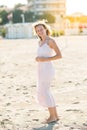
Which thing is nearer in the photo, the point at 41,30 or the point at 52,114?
the point at 41,30

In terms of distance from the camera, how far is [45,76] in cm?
655

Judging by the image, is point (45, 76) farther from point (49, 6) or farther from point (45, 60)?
point (49, 6)

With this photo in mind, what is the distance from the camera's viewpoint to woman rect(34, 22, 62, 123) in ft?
21.2

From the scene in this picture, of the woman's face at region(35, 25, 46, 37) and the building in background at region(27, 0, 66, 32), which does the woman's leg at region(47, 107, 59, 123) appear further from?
the building in background at region(27, 0, 66, 32)

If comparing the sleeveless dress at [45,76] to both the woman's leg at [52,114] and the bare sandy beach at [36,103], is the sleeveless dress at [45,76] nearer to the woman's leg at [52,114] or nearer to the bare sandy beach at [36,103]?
the woman's leg at [52,114]

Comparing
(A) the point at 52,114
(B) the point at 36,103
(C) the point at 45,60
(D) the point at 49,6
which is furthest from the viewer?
(D) the point at 49,6

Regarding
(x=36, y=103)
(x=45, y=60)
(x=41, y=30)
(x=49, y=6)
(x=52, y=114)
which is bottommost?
(x=49, y=6)

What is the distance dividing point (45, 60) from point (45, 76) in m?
0.25

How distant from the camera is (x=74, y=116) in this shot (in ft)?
23.5

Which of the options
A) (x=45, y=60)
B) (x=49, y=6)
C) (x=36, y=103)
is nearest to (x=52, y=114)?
(x=45, y=60)

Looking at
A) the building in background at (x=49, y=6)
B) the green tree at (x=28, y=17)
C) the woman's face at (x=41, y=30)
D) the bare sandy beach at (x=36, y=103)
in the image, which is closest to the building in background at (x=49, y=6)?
the building in background at (x=49, y=6)

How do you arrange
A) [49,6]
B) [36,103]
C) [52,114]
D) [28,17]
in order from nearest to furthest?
[52,114]
[36,103]
[28,17]
[49,6]

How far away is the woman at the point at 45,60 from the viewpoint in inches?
255

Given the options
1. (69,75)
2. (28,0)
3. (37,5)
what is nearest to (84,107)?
(69,75)
